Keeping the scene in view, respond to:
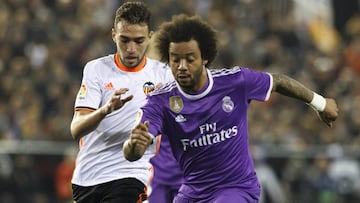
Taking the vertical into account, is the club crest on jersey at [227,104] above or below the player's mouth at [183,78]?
below

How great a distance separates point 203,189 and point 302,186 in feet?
27.6

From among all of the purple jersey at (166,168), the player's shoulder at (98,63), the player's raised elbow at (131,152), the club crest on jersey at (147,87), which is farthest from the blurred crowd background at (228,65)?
the player's raised elbow at (131,152)

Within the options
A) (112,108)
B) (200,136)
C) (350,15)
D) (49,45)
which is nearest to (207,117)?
(200,136)

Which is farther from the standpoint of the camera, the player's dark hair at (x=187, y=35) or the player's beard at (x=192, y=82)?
the player's dark hair at (x=187, y=35)

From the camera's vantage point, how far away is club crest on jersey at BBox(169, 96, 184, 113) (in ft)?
23.7

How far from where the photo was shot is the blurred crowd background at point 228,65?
612 inches

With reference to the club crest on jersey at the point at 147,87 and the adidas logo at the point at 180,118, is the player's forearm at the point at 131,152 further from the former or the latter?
the club crest on jersey at the point at 147,87

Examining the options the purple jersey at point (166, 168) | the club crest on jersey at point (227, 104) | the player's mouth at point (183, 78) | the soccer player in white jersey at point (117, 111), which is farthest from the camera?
the purple jersey at point (166, 168)

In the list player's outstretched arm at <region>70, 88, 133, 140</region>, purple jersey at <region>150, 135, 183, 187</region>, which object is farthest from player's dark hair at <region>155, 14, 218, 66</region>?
purple jersey at <region>150, 135, 183, 187</region>

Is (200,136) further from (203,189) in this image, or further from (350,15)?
(350,15)

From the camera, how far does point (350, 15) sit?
22.2 m

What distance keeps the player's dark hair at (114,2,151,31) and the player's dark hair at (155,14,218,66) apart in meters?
0.35

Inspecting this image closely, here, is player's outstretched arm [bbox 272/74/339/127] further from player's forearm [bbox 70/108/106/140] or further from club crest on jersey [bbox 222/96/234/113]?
player's forearm [bbox 70/108/106/140]

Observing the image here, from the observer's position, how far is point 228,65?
18.2 metres
